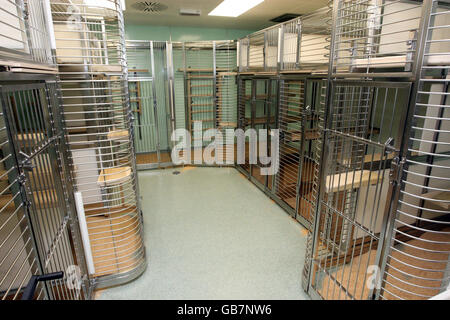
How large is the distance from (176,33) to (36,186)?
5081 millimetres

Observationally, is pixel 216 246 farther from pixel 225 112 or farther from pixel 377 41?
pixel 225 112

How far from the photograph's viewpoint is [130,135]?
6.91 ft

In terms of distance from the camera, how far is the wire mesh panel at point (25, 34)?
1.08m

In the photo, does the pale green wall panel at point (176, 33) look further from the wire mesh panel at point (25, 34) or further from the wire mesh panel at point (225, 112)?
the wire mesh panel at point (25, 34)

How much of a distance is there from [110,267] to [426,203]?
10.8 feet

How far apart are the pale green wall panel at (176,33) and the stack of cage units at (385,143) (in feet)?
12.5

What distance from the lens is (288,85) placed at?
344 centimetres

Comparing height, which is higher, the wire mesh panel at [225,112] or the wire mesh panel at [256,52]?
the wire mesh panel at [256,52]

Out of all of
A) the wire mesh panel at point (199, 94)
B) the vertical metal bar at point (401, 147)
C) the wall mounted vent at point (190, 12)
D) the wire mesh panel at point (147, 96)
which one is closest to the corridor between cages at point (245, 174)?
the vertical metal bar at point (401, 147)

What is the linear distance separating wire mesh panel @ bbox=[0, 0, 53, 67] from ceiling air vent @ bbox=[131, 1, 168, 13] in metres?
2.40

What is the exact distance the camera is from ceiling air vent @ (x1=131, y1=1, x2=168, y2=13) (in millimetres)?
3580

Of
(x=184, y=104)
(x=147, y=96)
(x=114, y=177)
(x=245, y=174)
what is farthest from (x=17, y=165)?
(x=184, y=104)
